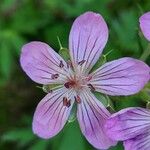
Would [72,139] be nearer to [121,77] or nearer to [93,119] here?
[93,119]

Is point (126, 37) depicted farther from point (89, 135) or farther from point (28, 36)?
point (89, 135)

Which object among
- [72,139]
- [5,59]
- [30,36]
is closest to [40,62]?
[72,139]

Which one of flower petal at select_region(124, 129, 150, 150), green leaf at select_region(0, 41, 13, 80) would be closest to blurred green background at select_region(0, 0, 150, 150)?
green leaf at select_region(0, 41, 13, 80)

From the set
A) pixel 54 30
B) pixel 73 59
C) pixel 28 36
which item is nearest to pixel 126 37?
pixel 54 30

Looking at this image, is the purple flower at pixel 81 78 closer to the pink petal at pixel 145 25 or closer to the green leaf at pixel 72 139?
the pink petal at pixel 145 25

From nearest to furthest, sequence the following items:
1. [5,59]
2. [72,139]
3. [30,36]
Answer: [72,139] → [5,59] → [30,36]
